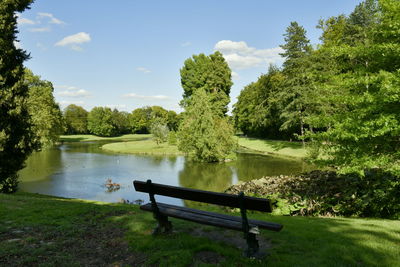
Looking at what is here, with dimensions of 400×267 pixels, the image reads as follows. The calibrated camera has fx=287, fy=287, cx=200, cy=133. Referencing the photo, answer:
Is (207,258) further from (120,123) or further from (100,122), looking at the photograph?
(120,123)

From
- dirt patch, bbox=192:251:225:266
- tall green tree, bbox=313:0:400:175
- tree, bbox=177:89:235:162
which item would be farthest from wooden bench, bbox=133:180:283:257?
tree, bbox=177:89:235:162

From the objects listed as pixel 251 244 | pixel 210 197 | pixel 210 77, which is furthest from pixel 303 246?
pixel 210 77

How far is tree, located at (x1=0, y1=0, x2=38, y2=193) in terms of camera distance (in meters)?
15.8

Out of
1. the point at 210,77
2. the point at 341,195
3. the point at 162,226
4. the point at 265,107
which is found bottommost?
the point at 341,195

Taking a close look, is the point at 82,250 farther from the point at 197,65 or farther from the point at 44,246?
the point at 197,65

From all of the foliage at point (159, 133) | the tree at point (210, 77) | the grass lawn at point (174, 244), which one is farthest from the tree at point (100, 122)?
the grass lawn at point (174, 244)

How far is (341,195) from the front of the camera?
37.4 ft

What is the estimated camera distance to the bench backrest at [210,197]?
4566 millimetres

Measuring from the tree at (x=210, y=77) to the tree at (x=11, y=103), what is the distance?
41346 millimetres

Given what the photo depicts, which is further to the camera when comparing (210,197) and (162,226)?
(162,226)

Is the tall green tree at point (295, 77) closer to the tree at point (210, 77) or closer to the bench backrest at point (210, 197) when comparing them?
the tree at point (210, 77)

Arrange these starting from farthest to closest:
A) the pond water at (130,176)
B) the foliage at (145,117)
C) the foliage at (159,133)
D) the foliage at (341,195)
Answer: the foliage at (145,117)
the foliage at (159,133)
the pond water at (130,176)
the foliage at (341,195)

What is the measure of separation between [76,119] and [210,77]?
6226cm

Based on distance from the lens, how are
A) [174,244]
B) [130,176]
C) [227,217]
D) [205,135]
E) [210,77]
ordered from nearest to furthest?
[227,217]
[174,244]
[130,176]
[205,135]
[210,77]
